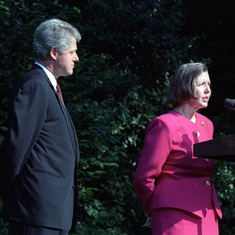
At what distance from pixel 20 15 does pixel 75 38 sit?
9.93 ft

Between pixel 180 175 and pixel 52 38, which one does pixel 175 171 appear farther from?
pixel 52 38

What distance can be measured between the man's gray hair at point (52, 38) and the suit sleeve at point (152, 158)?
804 millimetres

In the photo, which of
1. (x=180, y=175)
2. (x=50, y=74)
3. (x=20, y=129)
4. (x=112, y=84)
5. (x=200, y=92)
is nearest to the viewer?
(x=20, y=129)

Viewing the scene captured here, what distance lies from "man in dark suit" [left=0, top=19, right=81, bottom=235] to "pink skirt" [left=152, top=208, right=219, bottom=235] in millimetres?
615

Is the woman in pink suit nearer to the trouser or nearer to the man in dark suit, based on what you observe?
the man in dark suit

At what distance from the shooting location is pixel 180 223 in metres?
3.13

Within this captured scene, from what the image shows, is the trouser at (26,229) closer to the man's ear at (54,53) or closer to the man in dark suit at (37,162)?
the man in dark suit at (37,162)

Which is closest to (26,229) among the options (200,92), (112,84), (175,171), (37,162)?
(37,162)

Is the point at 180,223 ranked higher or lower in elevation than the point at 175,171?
lower

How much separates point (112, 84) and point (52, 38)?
3.35 meters

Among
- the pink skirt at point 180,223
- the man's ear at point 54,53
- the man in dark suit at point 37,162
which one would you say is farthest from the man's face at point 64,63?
the pink skirt at point 180,223

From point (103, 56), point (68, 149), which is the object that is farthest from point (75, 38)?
point (103, 56)

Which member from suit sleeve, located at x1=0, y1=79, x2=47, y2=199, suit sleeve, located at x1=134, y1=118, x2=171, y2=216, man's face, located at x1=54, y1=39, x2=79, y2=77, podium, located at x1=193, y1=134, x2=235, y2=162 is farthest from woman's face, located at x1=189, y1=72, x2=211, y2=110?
suit sleeve, located at x1=0, y1=79, x2=47, y2=199

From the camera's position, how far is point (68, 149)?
2.87 metres
